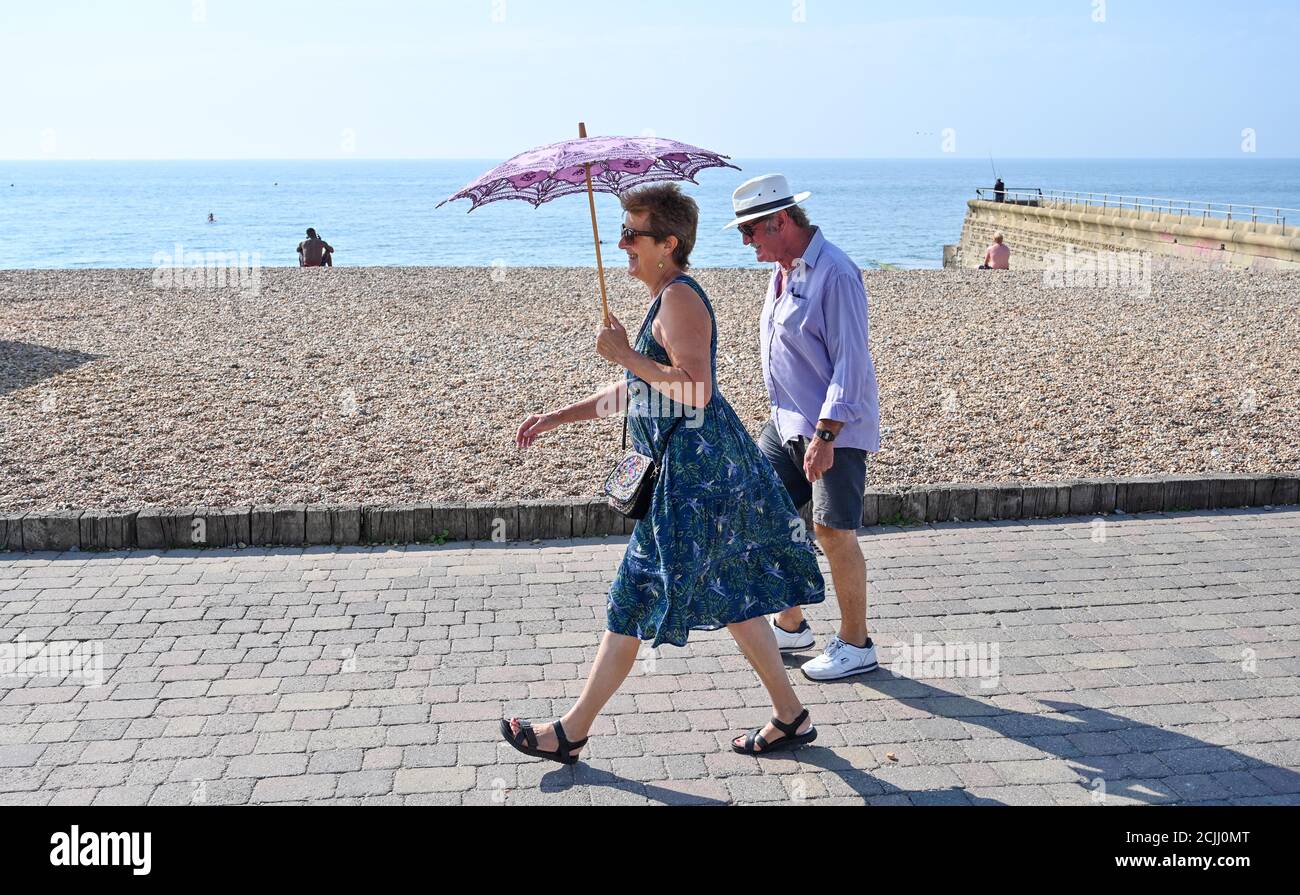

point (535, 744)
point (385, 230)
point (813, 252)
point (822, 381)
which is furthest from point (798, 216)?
point (385, 230)

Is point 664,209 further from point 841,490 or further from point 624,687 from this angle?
point 624,687

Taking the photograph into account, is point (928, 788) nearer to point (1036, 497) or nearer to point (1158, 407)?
point (1036, 497)

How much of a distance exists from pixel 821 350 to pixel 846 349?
158mm

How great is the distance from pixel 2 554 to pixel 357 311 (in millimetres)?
8913

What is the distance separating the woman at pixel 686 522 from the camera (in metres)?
3.80

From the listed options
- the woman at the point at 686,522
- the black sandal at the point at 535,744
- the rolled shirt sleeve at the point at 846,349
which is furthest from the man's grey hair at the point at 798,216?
the black sandal at the point at 535,744

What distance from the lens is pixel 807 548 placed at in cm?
409

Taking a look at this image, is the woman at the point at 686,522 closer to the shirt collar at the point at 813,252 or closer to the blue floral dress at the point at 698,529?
the blue floral dress at the point at 698,529

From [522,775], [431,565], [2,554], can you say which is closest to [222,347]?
[2,554]

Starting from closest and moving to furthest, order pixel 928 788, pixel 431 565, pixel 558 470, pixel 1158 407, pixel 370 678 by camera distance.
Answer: pixel 928 788
pixel 370 678
pixel 431 565
pixel 558 470
pixel 1158 407

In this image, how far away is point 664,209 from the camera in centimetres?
380

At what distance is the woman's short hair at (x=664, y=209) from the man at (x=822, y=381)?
1.70 feet

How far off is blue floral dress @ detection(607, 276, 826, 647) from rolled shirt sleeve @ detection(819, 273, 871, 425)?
0.47 metres

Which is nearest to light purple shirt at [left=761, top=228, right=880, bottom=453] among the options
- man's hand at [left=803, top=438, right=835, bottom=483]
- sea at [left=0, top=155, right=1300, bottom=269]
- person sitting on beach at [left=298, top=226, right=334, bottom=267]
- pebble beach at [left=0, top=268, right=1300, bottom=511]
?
man's hand at [left=803, top=438, right=835, bottom=483]
